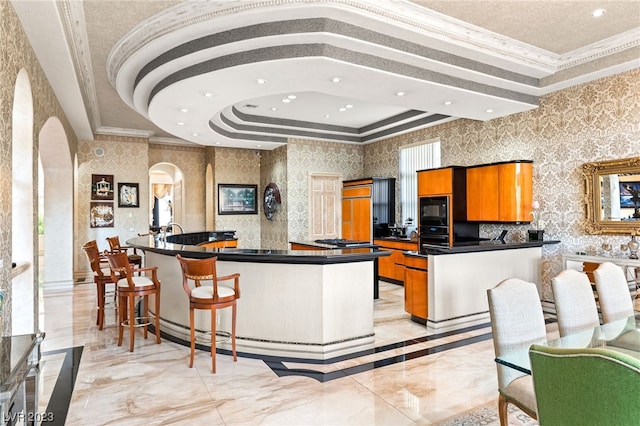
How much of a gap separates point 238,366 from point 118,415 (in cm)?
107

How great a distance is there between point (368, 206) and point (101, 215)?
230 inches

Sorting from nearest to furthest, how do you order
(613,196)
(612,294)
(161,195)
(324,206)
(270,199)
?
(612,294)
(613,196)
(324,206)
(270,199)
(161,195)

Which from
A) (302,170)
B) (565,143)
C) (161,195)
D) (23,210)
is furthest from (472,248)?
(161,195)

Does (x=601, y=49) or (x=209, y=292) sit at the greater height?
(x=601, y=49)

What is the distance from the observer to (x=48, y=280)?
720 cm

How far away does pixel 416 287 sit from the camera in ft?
16.0

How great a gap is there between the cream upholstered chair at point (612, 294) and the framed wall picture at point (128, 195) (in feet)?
28.0

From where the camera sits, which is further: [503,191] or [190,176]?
[190,176]

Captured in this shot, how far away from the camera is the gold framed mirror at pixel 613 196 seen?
4.59 meters

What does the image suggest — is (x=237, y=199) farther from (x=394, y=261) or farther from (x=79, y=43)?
(x=79, y=43)

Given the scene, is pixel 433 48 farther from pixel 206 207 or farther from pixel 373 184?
pixel 206 207

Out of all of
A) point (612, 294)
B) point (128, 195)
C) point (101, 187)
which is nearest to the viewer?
point (612, 294)

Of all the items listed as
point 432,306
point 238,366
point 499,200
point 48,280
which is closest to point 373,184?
point 499,200

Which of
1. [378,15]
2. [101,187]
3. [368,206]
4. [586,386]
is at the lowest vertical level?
[586,386]
